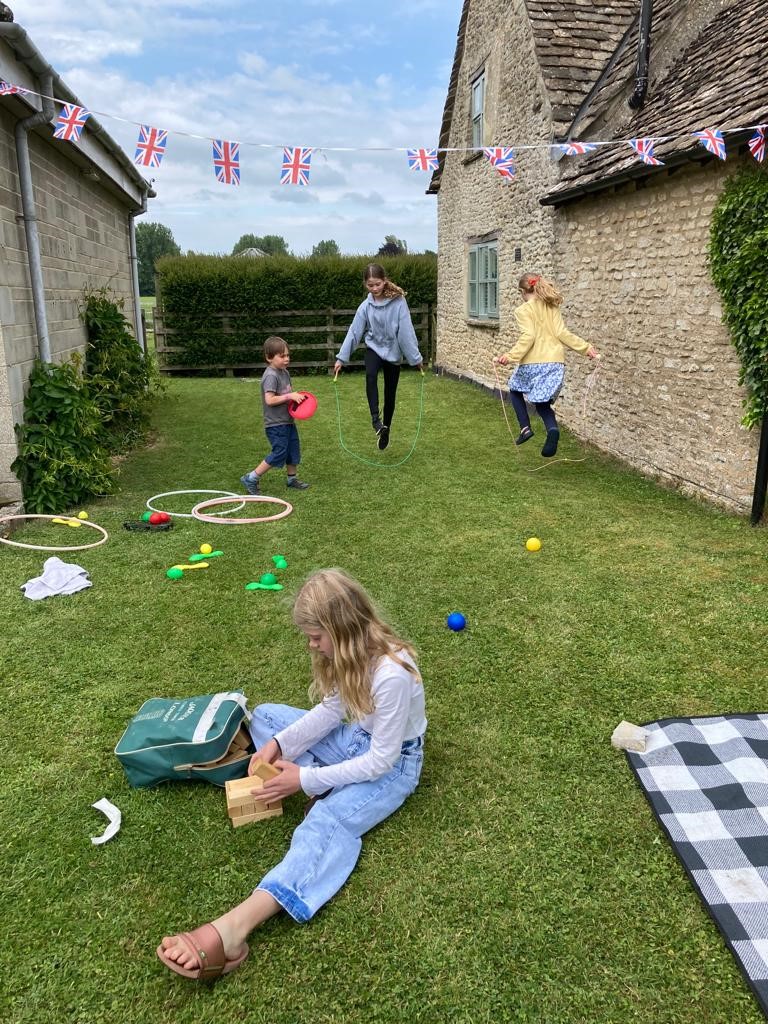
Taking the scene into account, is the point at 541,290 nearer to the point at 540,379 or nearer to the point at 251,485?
the point at 540,379

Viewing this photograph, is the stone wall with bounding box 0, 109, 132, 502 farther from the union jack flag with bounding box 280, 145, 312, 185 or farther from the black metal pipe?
the black metal pipe

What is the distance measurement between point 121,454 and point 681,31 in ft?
27.3

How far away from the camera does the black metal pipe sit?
574cm

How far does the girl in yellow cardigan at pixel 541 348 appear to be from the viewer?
286 inches

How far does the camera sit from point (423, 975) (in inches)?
83.0

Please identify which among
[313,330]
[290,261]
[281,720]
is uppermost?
[290,261]

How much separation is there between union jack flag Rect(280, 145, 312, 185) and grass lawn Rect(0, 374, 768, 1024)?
10.5ft

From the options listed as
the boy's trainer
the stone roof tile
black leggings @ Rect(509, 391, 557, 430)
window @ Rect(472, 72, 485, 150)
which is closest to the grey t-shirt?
the boy's trainer

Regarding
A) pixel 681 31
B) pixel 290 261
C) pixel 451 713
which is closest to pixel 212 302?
pixel 290 261

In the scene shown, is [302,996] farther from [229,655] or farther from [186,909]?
[229,655]

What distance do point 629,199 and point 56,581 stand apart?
22.7 feet

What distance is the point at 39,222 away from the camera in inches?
289

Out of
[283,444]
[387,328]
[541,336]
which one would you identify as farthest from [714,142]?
[283,444]

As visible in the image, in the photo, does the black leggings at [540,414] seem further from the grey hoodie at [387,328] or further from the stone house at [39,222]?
the stone house at [39,222]
